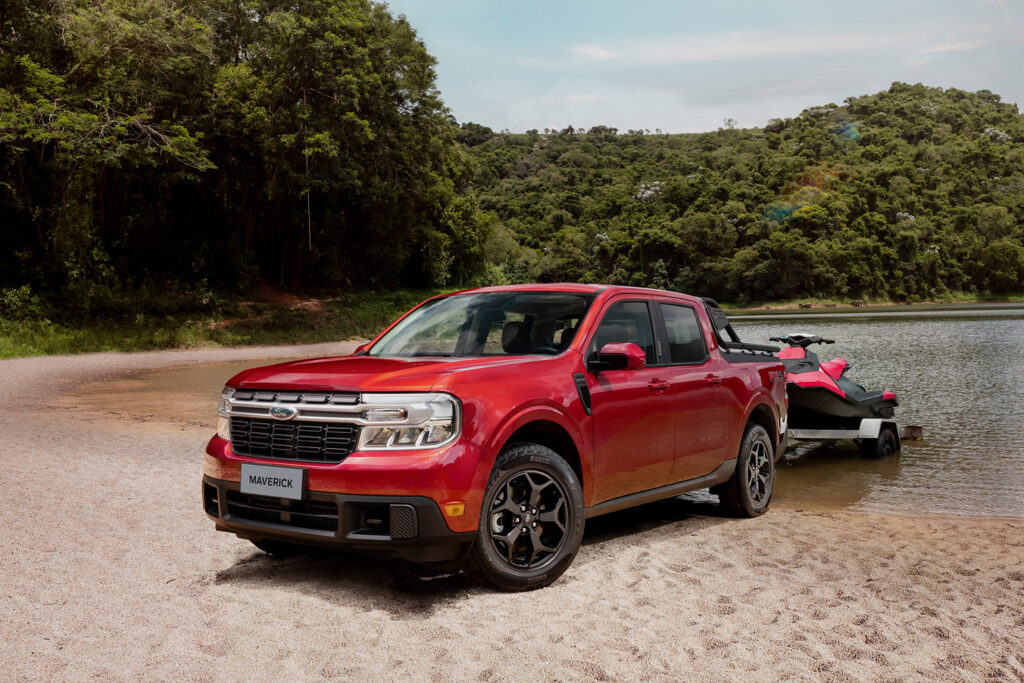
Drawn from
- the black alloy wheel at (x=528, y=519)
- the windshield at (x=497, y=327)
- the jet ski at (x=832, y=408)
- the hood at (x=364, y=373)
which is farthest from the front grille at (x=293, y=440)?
the jet ski at (x=832, y=408)

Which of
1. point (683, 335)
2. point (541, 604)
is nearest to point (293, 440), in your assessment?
point (541, 604)

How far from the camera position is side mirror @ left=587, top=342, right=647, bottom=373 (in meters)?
5.38

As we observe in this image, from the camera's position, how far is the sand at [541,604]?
3814mm

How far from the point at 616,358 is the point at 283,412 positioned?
7.03 feet

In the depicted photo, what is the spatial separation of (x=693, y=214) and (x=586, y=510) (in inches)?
4348

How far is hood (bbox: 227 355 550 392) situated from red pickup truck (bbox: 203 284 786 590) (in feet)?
0.04

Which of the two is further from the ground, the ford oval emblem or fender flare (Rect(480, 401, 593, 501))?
the ford oval emblem

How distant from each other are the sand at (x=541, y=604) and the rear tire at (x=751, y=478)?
0.15 meters

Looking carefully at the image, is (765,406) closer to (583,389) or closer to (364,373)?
(583,389)

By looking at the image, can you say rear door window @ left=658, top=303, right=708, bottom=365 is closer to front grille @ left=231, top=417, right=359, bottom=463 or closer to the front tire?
the front tire

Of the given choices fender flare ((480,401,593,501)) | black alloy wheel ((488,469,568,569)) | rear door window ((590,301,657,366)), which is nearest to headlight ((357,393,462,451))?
fender flare ((480,401,593,501))

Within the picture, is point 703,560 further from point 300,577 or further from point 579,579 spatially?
point 300,577

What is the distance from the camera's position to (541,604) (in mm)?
4652

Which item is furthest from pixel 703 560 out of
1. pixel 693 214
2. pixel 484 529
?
pixel 693 214
